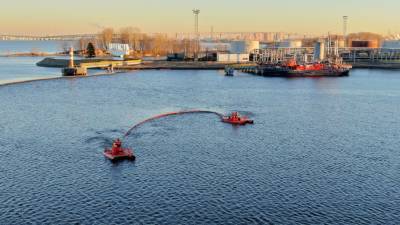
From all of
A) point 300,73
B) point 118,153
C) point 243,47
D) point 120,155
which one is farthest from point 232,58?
point 120,155

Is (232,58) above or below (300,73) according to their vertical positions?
above

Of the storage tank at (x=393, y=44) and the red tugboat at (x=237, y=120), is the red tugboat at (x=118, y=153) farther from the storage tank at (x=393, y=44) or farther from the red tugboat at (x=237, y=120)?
the storage tank at (x=393, y=44)

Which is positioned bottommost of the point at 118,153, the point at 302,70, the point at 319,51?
the point at 118,153

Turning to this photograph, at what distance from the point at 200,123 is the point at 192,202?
71.9 ft

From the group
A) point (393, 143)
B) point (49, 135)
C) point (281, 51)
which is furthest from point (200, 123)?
point (281, 51)

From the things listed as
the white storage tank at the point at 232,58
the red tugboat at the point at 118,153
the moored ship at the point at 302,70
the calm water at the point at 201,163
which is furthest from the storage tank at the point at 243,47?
the red tugboat at the point at 118,153

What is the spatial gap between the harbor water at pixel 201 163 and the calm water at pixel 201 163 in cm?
8

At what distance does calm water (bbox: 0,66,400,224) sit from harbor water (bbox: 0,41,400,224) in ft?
0.28

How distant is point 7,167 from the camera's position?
1335 inches

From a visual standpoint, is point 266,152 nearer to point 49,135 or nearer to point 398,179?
point 398,179

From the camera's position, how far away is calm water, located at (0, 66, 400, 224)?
2691cm

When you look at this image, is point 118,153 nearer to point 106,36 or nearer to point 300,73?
point 300,73

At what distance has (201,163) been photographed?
35250 mm

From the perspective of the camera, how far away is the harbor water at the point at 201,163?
26906 mm
